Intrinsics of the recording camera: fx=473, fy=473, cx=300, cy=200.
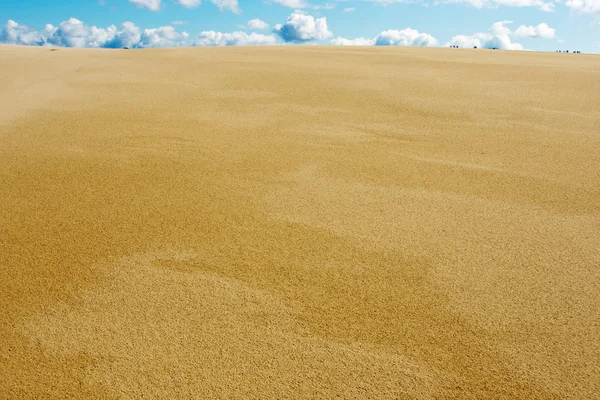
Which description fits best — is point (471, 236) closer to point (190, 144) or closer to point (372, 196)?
point (372, 196)

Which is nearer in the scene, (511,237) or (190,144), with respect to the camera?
(511,237)

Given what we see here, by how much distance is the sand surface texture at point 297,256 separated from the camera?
1663 millimetres

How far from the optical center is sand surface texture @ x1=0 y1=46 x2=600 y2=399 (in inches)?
65.5

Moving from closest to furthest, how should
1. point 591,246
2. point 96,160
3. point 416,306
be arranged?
1. point 416,306
2. point 591,246
3. point 96,160

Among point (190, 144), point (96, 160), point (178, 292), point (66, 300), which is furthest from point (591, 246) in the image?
point (96, 160)

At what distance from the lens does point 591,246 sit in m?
2.53

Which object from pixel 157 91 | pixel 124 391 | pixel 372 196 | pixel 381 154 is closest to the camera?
pixel 124 391

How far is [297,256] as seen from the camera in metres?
2.37

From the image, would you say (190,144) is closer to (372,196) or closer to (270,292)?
(372,196)

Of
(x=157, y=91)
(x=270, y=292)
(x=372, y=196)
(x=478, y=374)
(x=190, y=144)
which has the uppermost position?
(x=157, y=91)

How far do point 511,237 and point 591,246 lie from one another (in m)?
0.40

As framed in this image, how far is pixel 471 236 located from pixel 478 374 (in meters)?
1.09

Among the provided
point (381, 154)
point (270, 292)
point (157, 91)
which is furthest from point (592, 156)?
point (157, 91)

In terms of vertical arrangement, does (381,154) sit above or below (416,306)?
above
